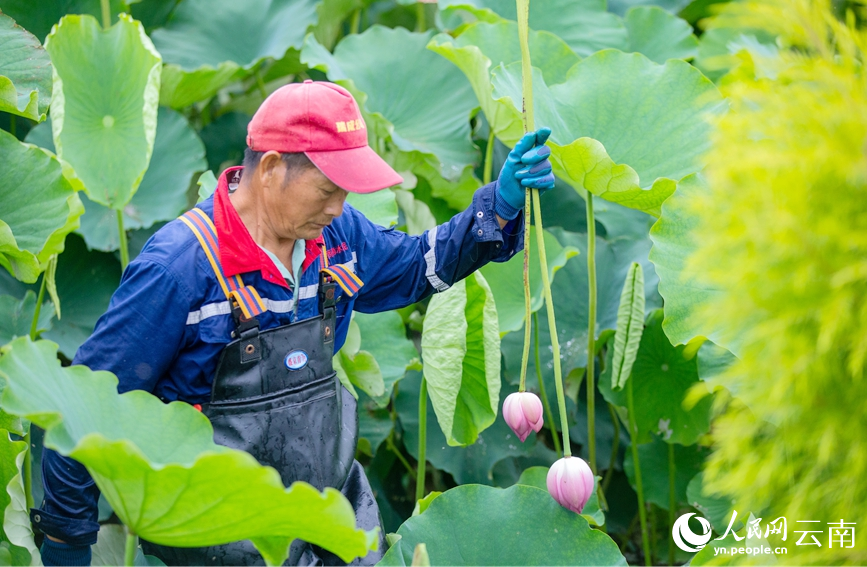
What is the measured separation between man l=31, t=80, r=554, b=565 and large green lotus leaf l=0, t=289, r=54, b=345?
2.40 feet

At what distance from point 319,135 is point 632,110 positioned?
3.07 ft

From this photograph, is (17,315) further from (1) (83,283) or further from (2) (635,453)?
(2) (635,453)

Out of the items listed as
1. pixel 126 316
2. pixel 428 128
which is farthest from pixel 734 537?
pixel 428 128

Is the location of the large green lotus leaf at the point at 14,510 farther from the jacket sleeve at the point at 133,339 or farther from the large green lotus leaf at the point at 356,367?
the large green lotus leaf at the point at 356,367

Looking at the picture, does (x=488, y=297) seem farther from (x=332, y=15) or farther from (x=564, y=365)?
(x=332, y=15)

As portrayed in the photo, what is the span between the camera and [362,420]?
6.87 feet

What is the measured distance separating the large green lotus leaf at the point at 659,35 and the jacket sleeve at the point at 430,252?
143cm

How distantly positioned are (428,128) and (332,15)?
2.23 feet

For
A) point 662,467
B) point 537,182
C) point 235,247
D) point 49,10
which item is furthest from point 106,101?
point 662,467

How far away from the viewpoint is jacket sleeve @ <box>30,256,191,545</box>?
3.82 ft

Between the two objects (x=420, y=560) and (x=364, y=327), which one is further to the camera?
(x=364, y=327)

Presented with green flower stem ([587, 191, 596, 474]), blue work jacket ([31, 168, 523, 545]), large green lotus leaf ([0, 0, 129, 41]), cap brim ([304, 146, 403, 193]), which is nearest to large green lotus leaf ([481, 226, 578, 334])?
green flower stem ([587, 191, 596, 474])

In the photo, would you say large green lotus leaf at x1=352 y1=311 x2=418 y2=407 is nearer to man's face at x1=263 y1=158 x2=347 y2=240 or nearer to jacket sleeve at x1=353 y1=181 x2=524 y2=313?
jacket sleeve at x1=353 y1=181 x2=524 y2=313

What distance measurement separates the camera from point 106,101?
1.97 m
